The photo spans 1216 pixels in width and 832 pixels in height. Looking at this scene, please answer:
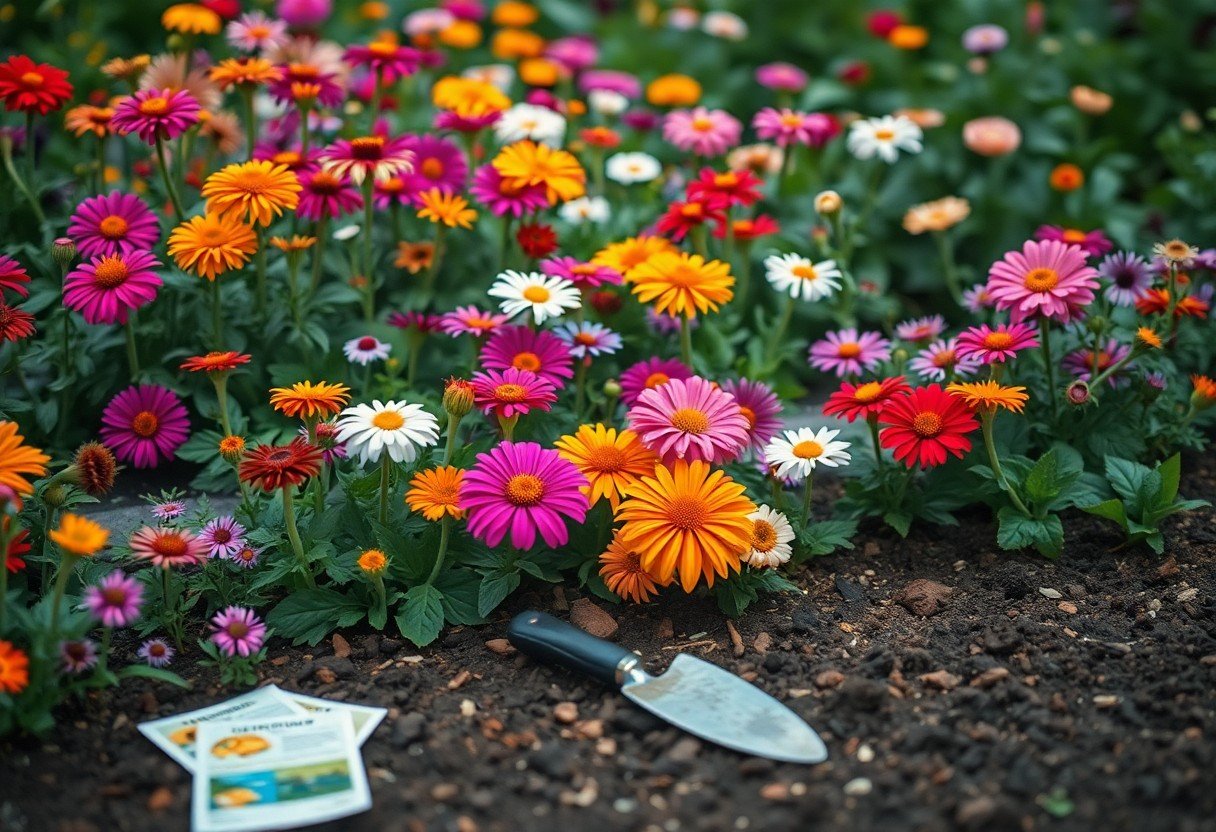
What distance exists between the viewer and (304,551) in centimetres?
248

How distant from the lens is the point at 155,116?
9.30ft

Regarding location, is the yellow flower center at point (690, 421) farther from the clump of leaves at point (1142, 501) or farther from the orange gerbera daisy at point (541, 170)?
the clump of leaves at point (1142, 501)

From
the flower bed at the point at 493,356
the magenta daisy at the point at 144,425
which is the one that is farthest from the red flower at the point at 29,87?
the magenta daisy at the point at 144,425

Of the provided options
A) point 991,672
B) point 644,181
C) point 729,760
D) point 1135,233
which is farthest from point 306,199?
point 1135,233

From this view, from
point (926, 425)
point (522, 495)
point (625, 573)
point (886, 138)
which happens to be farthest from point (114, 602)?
point (886, 138)

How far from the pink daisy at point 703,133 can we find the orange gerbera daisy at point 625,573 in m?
1.52

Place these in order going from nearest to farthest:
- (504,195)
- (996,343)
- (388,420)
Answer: (388,420), (996,343), (504,195)

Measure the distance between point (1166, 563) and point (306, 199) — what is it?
229 centimetres

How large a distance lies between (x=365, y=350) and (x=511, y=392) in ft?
1.97

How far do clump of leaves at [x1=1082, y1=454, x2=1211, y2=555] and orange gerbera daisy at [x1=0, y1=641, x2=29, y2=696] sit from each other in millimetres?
2290

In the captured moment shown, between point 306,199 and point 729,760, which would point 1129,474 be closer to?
point 729,760

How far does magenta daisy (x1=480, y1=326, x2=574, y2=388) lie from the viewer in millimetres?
2777

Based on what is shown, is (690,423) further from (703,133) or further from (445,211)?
(703,133)

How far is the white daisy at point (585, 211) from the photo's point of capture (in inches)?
141
